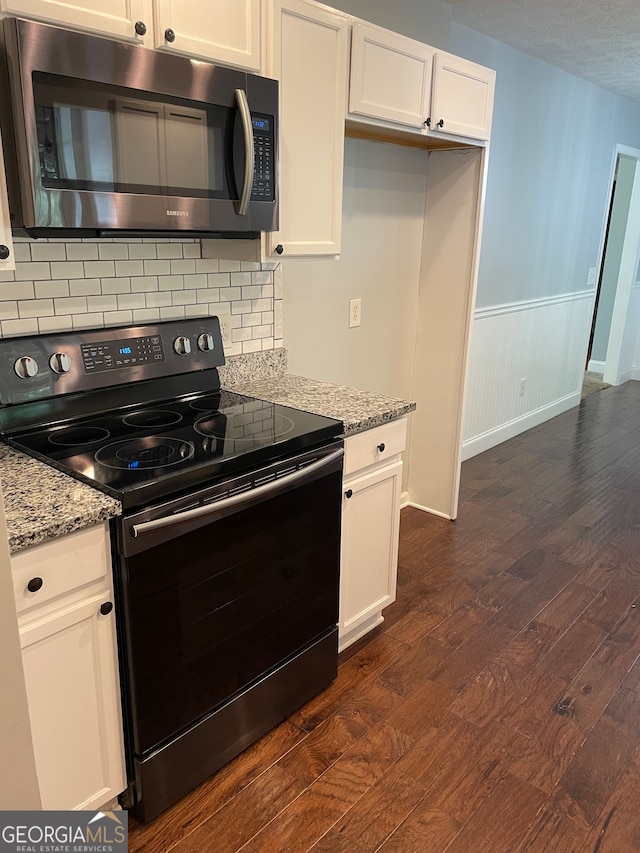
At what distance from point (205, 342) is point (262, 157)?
610mm

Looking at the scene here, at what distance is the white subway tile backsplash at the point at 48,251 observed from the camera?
1.78 metres

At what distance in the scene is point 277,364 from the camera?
251 centimetres

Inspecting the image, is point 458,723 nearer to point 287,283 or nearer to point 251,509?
point 251,509

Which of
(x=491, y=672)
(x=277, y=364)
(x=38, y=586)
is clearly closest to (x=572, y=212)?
(x=277, y=364)

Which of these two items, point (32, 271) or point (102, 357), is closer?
point (32, 271)

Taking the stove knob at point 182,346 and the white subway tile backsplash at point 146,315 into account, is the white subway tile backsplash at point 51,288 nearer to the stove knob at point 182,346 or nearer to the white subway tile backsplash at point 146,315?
the white subway tile backsplash at point 146,315

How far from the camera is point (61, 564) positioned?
4.47 ft

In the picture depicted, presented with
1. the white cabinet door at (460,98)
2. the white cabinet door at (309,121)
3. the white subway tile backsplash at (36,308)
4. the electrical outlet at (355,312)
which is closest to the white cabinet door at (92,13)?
the white cabinet door at (309,121)

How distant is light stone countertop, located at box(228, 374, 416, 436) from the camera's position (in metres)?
2.05

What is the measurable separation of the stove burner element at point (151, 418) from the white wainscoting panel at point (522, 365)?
235cm

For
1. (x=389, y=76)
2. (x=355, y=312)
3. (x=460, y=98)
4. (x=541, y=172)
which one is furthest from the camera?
(x=541, y=172)

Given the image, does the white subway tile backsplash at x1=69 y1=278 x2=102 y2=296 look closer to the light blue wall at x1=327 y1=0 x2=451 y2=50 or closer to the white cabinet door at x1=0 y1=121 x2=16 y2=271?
the white cabinet door at x1=0 y1=121 x2=16 y2=271

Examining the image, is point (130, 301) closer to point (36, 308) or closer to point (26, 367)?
point (36, 308)

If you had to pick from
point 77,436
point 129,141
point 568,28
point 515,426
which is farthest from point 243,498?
point 515,426
